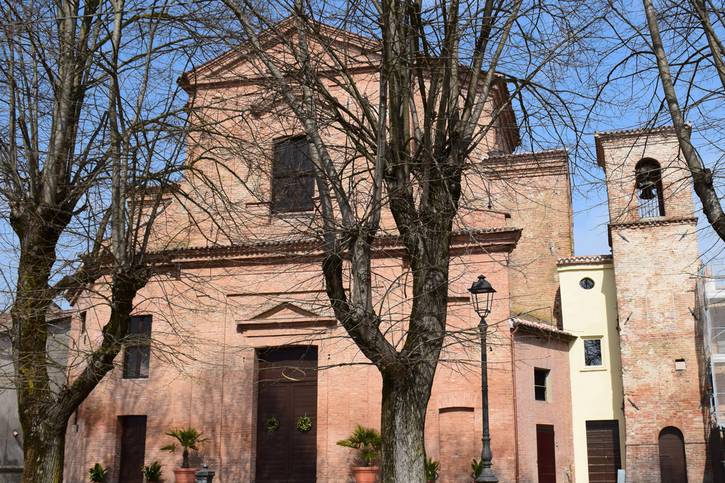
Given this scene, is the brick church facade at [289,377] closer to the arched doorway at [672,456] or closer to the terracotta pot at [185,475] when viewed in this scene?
the arched doorway at [672,456]

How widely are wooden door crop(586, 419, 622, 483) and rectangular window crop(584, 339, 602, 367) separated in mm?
1881

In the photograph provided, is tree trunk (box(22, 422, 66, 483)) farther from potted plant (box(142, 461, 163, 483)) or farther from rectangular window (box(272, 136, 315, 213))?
potted plant (box(142, 461, 163, 483))

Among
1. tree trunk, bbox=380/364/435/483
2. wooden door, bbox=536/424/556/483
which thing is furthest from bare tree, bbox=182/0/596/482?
wooden door, bbox=536/424/556/483

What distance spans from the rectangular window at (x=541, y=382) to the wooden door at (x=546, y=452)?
1020 millimetres

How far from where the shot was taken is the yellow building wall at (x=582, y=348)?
25.5 meters

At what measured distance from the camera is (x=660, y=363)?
24812 millimetres

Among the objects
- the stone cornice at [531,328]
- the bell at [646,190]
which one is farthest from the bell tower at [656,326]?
the bell at [646,190]

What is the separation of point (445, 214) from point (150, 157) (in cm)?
455

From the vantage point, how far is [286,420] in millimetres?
20109

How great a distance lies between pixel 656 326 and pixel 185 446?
14823mm

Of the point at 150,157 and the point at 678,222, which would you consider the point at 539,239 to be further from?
the point at 150,157

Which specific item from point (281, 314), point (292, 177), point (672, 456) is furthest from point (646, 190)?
point (672, 456)

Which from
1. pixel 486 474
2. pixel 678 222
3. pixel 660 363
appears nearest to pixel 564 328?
pixel 660 363

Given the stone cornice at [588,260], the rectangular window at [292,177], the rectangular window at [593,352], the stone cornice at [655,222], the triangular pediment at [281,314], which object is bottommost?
the rectangular window at [593,352]
